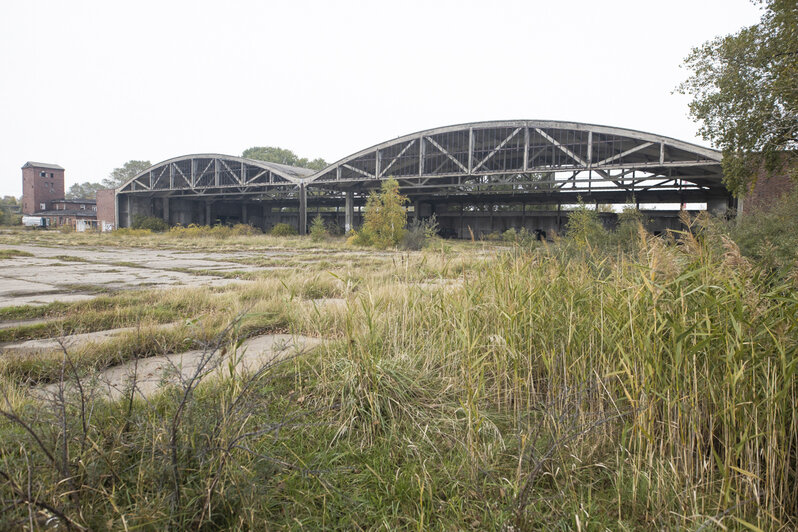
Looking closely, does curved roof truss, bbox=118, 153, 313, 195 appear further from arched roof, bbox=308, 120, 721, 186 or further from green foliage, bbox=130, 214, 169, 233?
arched roof, bbox=308, 120, 721, 186

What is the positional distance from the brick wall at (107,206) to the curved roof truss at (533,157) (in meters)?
26.3

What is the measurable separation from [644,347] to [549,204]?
39130 mm

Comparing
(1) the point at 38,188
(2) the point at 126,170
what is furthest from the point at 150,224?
(2) the point at 126,170

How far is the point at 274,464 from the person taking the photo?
6.11 ft

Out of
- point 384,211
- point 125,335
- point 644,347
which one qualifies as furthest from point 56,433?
point 384,211

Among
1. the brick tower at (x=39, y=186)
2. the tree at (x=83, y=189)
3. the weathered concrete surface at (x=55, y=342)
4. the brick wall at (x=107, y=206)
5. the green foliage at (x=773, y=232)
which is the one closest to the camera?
the weathered concrete surface at (x=55, y=342)

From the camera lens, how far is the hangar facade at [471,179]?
76.7 feet

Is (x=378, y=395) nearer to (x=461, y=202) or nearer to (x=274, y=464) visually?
(x=274, y=464)

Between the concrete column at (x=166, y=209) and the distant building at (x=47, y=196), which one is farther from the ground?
the distant building at (x=47, y=196)

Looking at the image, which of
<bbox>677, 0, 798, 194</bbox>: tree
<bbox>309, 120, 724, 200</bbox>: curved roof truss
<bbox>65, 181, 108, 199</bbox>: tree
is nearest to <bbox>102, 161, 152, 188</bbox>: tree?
<bbox>65, 181, 108, 199</bbox>: tree

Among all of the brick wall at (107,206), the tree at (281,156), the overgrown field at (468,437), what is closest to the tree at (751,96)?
the overgrown field at (468,437)

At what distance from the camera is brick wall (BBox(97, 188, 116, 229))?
150 ft

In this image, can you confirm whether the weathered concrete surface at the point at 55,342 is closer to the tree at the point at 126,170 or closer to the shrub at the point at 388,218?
the shrub at the point at 388,218

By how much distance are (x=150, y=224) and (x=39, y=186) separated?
143ft
